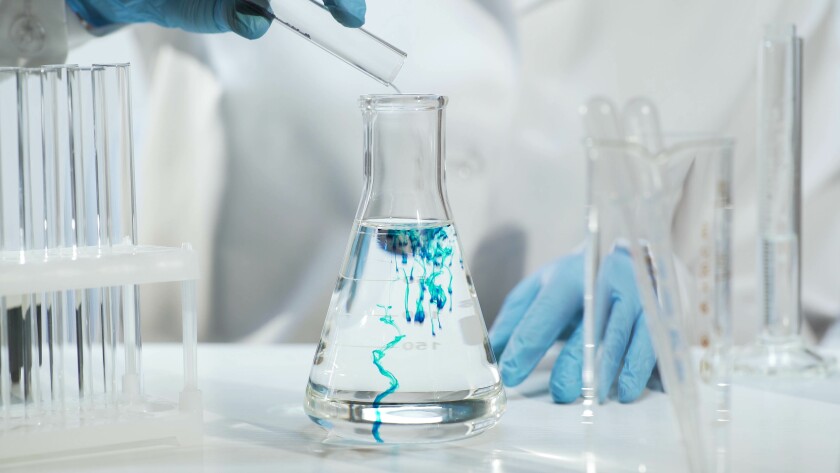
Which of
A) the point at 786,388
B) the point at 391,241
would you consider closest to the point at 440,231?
the point at 391,241

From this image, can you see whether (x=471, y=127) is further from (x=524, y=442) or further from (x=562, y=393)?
(x=524, y=442)

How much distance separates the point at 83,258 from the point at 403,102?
29 cm

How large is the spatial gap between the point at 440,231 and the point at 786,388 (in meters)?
0.51

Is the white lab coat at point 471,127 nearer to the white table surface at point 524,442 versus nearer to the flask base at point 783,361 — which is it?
the flask base at point 783,361

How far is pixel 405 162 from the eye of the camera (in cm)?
82

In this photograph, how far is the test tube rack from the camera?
788 mm

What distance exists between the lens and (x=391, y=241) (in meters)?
0.79

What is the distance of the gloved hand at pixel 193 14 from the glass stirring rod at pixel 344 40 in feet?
0.12

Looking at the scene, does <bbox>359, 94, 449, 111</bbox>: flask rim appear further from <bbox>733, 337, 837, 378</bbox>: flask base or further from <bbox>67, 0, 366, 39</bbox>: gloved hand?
<bbox>733, 337, 837, 378</bbox>: flask base

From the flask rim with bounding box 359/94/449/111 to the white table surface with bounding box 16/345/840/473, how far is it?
11.4 inches

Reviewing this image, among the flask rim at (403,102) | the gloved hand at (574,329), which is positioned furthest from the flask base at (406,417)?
the flask rim at (403,102)

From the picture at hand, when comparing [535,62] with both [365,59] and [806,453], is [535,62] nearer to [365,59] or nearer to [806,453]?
[365,59]

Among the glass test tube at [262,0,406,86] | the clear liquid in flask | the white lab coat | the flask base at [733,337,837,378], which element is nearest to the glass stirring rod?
the glass test tube at [262,0,406,86]

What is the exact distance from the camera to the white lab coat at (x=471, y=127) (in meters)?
1.65
